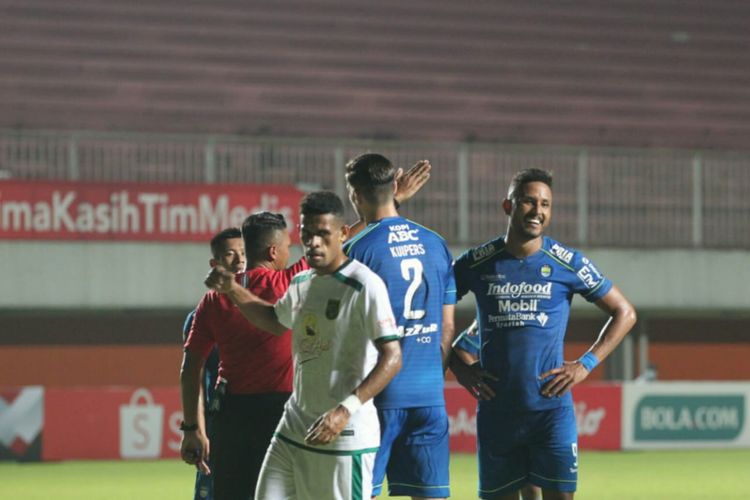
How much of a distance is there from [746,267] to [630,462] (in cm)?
589

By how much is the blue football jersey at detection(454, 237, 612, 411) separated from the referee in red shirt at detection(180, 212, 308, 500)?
38.7 inches

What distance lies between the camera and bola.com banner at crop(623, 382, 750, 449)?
62.3 feet

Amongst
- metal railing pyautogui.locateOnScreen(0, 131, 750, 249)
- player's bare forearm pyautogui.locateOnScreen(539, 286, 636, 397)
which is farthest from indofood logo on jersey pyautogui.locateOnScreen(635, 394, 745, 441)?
player's bare forearm pyautogui.locateOnScreen(539, 286, 636, 397)

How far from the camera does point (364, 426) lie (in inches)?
207

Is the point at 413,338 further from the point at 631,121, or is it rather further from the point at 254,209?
the point at 631,121

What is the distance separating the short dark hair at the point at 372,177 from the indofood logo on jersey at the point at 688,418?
1362cm

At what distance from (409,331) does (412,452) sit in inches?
21.9

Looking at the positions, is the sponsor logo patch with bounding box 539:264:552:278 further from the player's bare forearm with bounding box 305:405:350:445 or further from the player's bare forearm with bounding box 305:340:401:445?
the player's bare forearm with bounding box 305:405:350:445

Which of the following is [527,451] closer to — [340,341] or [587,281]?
[587,281]

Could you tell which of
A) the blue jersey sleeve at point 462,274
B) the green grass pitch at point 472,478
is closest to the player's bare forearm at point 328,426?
the blue jersey sleeve at point 462,274

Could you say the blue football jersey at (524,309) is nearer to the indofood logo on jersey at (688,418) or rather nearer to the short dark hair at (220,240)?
the short dark hair at (220,240)

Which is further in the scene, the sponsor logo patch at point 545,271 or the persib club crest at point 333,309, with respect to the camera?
the sponsor logo patch at point 545,271

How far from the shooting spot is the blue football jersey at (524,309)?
662cm

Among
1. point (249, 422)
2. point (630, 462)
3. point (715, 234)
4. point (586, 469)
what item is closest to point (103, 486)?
point (586, 469)
